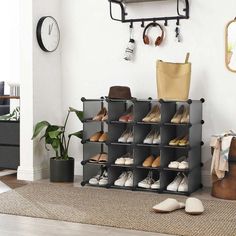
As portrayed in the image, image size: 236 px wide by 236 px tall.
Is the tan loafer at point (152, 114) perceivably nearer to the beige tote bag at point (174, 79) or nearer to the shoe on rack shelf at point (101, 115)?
the beige tote bag at point (174, 79)

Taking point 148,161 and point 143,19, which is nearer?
point 148,161

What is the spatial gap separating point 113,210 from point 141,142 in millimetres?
900

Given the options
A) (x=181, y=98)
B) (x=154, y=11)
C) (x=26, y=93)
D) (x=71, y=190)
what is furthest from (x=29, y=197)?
(x=154, y=11)

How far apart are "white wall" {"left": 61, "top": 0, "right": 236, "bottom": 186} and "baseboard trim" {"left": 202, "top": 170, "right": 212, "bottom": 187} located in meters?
0.02

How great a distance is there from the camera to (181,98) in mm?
4102

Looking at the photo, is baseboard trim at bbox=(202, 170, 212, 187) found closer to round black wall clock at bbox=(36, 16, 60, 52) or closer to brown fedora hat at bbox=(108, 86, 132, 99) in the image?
brown fedora hat at bbox=(108, 86, 132, 99)

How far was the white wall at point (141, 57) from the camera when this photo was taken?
4.29 meters

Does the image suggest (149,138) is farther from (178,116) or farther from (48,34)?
(48,34)

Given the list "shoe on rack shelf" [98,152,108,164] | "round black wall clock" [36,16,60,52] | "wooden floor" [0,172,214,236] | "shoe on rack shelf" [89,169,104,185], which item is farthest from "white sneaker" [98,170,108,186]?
"round black wall clock" [36,16,60,52]

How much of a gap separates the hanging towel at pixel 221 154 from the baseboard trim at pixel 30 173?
5.60 ft

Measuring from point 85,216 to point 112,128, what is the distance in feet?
3.80

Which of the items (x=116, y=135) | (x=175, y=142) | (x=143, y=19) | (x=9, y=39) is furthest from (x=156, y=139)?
(x=9, y=39)

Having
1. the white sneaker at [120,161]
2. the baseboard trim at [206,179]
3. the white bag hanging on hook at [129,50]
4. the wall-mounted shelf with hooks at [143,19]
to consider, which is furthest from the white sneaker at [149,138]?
the wall-mounted shelf with hooks at [143,19]

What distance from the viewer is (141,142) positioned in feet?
13.8
